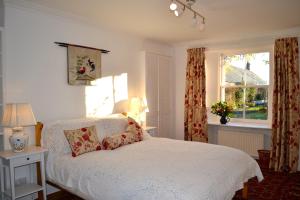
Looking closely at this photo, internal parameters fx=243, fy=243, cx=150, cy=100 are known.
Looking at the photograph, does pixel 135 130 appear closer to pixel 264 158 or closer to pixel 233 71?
pixel 264 158

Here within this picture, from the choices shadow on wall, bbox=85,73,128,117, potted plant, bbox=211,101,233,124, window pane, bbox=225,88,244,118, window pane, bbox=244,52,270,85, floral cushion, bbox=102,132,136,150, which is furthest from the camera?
window pane, bbox=225,88,244,118

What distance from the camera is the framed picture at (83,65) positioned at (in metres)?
3.47

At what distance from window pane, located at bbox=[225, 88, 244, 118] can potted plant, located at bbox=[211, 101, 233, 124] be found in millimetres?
271

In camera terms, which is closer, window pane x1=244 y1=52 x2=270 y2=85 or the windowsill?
the windowsill

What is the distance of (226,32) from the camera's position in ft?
14.5

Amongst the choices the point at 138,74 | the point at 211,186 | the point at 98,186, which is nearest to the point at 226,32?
the point at 138,74

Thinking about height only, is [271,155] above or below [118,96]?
below

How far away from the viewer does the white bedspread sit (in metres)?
1.99

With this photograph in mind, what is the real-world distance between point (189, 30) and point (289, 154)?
8.90 ft

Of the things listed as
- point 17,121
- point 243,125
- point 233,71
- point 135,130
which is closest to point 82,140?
point 17,121

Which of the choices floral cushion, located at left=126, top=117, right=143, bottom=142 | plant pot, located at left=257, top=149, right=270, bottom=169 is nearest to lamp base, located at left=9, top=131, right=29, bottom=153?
floral cushion, located at left=126, top=117, right=143, bottom=142

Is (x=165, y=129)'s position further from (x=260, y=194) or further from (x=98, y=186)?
(x=98, y=186)

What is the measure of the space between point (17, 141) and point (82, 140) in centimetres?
70

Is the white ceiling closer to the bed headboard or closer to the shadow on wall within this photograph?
the shadow on wall
